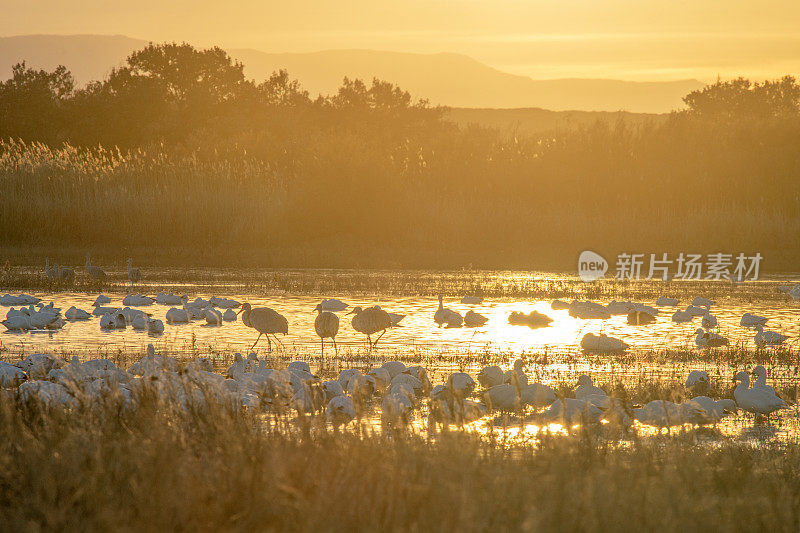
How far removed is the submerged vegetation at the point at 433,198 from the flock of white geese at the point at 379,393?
13.5 metres

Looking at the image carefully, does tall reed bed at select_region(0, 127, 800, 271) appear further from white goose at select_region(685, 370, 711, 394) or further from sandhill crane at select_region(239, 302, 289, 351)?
white goose at select_region(685, 370, 711, 394)

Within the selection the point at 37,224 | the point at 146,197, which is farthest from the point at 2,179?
the point at 146,197

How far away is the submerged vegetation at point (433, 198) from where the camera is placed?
23.1 m

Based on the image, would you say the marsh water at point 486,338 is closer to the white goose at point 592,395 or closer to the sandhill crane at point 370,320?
the sandhill crane at point 370,320

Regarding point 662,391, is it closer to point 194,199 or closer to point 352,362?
point 352,362

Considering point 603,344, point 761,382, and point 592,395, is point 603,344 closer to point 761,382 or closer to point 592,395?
point 761,382

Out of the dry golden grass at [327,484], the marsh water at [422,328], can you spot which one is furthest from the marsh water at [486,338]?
the dry golden grass at [327,484]

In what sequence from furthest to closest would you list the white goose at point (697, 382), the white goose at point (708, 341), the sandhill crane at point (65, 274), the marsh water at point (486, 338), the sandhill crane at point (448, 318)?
the sandhill crane at point (65, 274)
the sandhill crane at point (448, 318)
the white goose at point (708, 341)
the marsh water at point (486, 338)
the white goose at point (697, 382)

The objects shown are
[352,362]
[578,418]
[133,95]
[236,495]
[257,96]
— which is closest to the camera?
[236,495]

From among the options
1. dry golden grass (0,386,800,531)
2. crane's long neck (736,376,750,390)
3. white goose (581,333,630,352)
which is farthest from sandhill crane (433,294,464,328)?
dry golden grass (0,386,800,531)

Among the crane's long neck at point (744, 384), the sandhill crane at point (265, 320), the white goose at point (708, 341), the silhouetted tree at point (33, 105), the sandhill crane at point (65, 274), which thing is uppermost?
the silhouetted tree at point (33, 105)

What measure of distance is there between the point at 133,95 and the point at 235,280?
3334 centimetres

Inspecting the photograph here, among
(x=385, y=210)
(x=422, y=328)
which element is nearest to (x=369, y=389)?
(x=422, y=328)

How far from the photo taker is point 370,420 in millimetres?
6438
